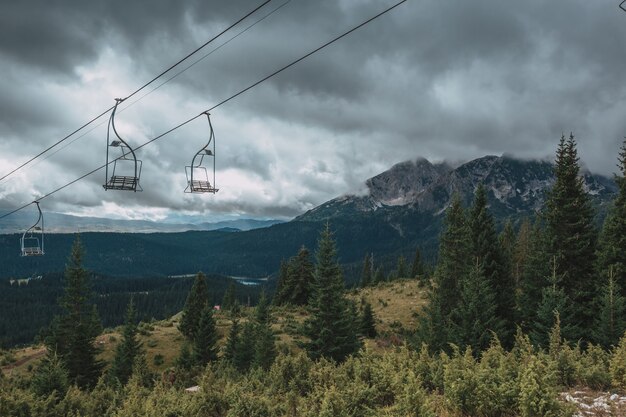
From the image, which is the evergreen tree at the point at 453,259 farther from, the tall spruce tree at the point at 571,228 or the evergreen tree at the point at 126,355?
the evergreen tree at the point at 126,355

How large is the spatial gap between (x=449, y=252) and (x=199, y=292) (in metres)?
33.3

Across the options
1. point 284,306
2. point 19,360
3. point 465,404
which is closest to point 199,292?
point 284,306

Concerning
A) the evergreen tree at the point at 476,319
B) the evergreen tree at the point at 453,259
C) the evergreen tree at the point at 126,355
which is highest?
the evergreen tree at the point at 453,259

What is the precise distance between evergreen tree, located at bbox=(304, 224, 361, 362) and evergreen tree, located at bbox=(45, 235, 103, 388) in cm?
2419

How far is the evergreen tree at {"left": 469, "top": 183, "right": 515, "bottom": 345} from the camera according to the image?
33719 mm

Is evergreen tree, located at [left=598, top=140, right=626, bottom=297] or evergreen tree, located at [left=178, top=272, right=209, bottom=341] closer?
evergreen tree, located at [left=598, top=140, right=626, bottom=297]

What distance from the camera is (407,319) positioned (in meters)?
52.7

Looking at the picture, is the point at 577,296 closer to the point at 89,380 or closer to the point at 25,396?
the point at 25,396

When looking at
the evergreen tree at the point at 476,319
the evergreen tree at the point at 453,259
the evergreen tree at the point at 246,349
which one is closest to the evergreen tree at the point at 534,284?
the evergreen tree at the point at 453,259

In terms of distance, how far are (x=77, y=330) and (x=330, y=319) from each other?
27667mm

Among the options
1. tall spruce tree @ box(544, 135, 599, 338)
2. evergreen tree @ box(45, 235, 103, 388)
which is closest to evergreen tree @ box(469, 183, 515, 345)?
tall spruce tree @ box(544, 135, 599, 338)

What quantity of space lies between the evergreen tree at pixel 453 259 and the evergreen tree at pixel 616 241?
30.8 feet

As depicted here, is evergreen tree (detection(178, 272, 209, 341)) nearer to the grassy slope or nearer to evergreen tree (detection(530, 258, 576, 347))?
the grassy slope

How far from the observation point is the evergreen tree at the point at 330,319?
3369cm
